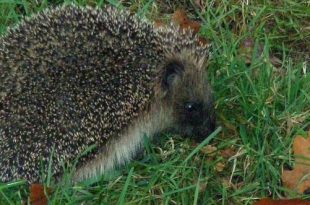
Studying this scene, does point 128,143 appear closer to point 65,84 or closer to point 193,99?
point 193,99

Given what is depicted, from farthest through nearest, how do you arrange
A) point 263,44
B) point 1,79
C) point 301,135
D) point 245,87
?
point 263,44 → point 245,87 → point 301,135 → point 1,79

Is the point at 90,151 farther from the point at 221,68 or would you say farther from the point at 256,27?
A: the point at 256,27

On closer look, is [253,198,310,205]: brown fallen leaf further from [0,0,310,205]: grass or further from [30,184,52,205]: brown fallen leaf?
[30,184,52,205]: brown fallen leaf

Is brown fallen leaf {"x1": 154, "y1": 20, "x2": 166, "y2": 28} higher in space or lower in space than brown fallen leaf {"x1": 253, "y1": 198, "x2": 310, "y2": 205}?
higher

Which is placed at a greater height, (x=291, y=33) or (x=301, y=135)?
(x=291, y=33)

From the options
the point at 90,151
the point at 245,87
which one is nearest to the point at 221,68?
the point at 245,87

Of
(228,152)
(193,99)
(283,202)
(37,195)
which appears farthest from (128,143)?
(283,202)

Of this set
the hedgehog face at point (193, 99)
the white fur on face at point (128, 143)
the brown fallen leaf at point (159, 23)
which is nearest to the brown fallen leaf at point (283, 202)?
the hedgehog face at point (193, 99)

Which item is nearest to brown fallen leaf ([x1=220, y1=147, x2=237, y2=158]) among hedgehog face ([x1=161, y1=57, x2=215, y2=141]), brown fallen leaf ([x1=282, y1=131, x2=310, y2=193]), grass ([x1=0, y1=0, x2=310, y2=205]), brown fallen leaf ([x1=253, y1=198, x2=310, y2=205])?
Answer: grass ([x1=0, y1=0, x2=310, y2=205])
